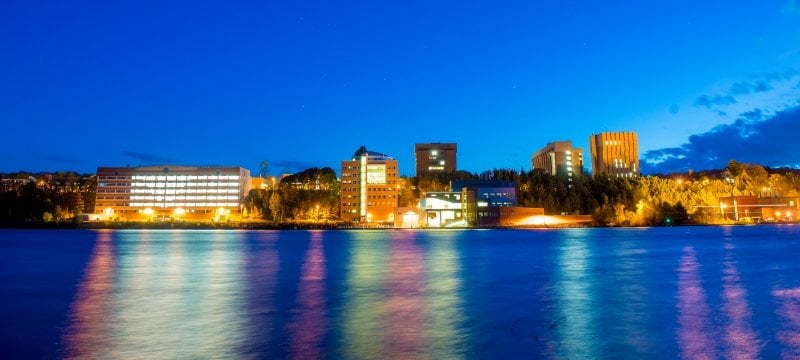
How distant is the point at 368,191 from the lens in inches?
5704

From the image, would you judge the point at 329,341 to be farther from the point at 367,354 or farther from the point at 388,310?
the point at 388,310

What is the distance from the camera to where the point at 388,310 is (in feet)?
46.2

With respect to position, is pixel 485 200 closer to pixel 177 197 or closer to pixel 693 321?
pixel 177 197

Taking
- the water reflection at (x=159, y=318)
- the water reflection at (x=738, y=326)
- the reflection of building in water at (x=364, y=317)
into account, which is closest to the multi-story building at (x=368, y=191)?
the water reflection at (x=159, y=318)

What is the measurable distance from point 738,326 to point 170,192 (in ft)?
608

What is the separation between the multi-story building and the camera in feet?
473

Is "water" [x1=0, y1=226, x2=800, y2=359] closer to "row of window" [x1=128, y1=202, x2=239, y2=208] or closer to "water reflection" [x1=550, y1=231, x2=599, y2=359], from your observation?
"water reflection" [x1=550, y1=231, x2=599, y2=359]

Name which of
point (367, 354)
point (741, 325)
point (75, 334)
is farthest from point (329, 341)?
point (741, 325)

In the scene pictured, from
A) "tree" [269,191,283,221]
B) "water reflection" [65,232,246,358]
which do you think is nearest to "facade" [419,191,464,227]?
"tree" [269,191,283,221]

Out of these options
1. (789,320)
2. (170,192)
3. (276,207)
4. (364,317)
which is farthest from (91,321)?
(170,192)

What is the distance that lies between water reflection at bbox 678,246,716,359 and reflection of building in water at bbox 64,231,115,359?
10.4 m

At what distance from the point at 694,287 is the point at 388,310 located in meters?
12.2

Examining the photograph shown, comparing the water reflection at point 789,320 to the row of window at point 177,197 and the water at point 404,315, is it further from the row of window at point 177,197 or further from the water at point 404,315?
the row of window at point 177,197

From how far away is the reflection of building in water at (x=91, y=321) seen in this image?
966 centimetres
